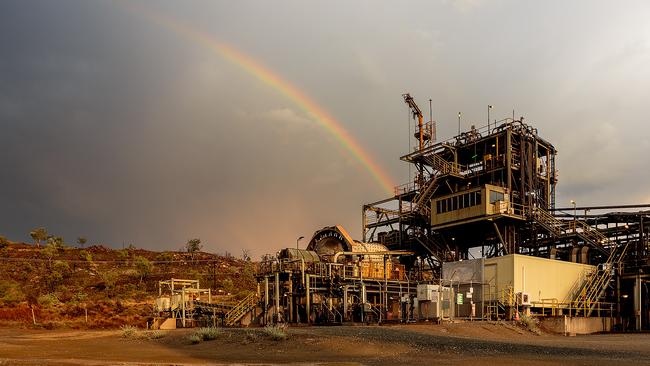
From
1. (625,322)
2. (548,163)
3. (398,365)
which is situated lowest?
(625,322)

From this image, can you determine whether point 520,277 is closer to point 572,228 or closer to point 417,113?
point 572,228

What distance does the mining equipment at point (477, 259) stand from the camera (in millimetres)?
42031

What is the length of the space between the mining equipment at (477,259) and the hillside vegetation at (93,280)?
48.4 feet

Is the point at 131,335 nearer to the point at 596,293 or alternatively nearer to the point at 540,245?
the point at 596,293

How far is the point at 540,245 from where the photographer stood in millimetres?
52688

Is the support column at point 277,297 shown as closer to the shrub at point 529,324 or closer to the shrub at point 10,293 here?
the shrub at point 529,324

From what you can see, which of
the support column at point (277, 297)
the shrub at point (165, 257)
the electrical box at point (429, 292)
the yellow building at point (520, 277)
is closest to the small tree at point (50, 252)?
the shrub at point (165, 257)

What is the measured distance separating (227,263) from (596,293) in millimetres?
50860

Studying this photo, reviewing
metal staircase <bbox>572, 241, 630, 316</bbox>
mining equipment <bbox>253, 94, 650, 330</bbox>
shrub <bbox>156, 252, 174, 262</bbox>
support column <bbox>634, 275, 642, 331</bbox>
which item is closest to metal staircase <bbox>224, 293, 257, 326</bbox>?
mining equipment <bbox>253, 94, 650, 330</bbox>

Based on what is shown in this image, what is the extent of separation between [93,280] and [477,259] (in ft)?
145

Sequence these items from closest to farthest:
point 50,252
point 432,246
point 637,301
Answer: point 637,301, point 432,246, point 50,252

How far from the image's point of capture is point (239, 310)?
45688 millimetres

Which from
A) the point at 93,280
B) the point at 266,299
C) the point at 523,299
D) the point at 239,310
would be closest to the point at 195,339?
the point at 266,299


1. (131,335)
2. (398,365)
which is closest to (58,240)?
(131,335)
